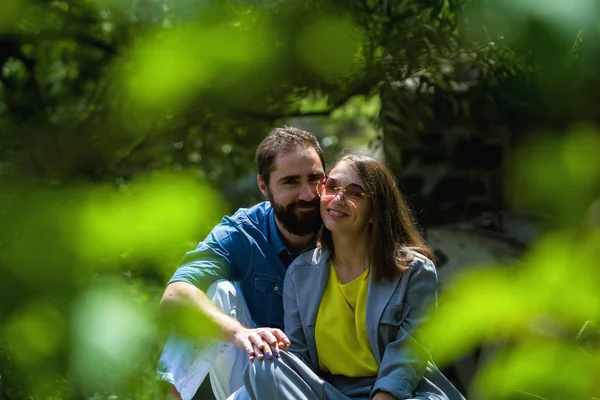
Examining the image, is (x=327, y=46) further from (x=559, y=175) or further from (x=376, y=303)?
(x=376, y=303)

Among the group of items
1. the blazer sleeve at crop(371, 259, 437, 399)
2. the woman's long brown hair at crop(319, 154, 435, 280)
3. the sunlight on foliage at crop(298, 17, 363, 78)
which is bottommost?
the blazer sleeve at crop(371, 259, 437, 399)

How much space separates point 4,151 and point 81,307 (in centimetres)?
16

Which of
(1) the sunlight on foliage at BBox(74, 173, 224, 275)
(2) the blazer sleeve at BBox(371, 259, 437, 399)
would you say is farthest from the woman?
(1) the sunlight on foliage at BBox(74, 173, 224, 275)

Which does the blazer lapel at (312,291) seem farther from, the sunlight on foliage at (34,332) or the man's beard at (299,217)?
the sunlight on foliage at (34,332)

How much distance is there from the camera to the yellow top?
2.56 m

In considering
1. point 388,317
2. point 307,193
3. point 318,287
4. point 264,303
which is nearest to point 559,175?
point 388,317

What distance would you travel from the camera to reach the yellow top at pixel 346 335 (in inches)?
101

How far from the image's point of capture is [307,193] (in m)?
2.75

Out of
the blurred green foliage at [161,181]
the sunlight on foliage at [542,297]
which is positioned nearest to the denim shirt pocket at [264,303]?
the blurred green foliage at [161,181]

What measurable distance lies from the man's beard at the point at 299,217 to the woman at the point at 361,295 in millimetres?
88

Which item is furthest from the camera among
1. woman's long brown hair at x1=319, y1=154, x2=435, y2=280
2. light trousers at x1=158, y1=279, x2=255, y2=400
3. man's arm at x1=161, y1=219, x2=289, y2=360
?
light trousers at x1=158, y1=279, x2=255, y2=400

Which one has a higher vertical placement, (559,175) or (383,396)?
(559,175)

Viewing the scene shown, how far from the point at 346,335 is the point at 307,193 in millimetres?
436

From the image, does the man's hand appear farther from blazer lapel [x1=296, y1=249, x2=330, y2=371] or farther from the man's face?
the man's face
